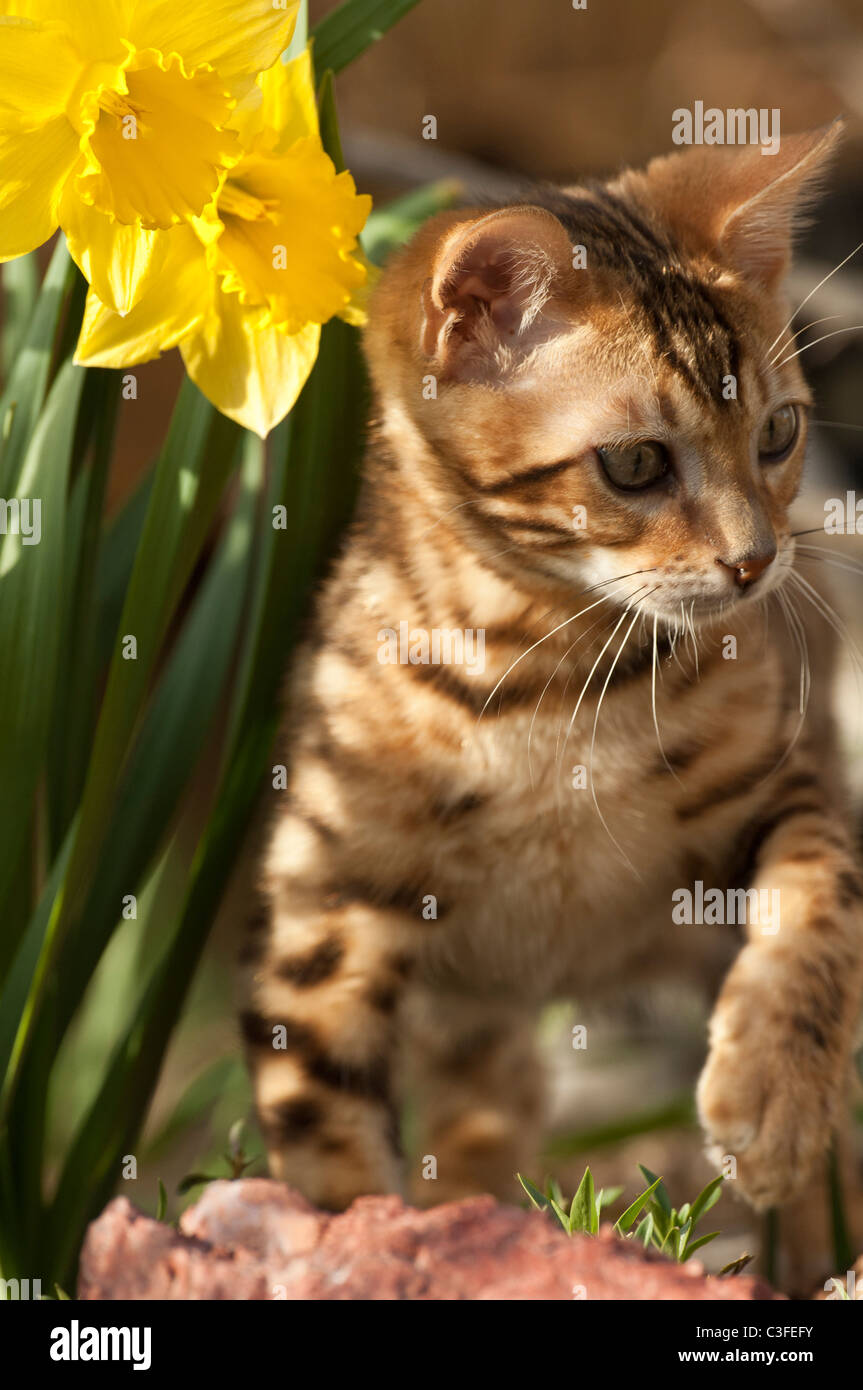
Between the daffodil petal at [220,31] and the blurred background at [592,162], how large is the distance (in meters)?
Result: 0.96

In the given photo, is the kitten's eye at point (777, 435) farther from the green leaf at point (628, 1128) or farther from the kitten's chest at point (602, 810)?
the green leaf at point (628, 1128)

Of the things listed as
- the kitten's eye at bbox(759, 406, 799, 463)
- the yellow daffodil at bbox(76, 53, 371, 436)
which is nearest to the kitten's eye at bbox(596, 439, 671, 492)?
the kitten's eye at bbox(759, 406, 799, 463)

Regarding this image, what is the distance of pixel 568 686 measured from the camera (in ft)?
3.54

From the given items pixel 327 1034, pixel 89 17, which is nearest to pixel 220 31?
pixel 89 17

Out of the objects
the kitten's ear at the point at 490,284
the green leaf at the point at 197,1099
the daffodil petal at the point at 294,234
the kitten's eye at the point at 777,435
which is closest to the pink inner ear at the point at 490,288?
the kitten's ear at the point at 490,284

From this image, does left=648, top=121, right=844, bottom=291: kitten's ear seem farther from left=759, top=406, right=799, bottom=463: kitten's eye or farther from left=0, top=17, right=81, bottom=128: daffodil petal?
left=0, top=17, right=81, bottom=128: daffodil petal

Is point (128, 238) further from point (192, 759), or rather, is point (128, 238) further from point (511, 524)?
point (192, 759)

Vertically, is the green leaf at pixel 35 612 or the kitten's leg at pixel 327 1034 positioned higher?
the green leaf at pixel 35 612

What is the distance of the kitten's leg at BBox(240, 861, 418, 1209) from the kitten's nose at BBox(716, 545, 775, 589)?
38 centimetres

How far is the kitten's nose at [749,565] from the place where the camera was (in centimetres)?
94

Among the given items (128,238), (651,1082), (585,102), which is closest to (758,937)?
(128,238)

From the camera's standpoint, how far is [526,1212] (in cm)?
83

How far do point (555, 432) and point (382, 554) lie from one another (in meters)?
0.20

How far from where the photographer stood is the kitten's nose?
0.94m
